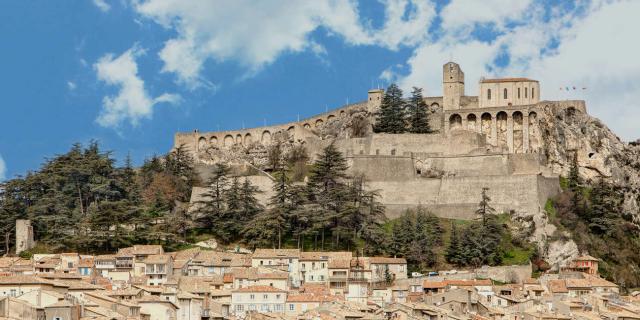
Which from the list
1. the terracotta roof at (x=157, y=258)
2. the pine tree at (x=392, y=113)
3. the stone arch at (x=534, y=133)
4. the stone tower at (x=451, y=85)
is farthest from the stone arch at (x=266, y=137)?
the terracotta roof at (x=157, y=258)

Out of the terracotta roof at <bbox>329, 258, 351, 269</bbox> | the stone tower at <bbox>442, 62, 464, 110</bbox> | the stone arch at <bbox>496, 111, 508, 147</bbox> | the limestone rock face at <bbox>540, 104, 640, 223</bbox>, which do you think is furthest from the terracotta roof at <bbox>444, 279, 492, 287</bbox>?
the stone tower at <bbox>442, 62, 464, 110</bbox>

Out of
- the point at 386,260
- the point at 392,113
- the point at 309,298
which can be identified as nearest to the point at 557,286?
the point at 386,260

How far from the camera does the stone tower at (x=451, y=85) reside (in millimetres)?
98125

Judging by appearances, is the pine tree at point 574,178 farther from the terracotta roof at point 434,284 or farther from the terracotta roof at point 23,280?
the terracotta roof at point 23,280

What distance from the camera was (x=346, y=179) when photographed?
86375mm

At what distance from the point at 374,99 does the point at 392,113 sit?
525 centimetres

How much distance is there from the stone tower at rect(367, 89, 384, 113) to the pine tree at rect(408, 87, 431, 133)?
3976 mm

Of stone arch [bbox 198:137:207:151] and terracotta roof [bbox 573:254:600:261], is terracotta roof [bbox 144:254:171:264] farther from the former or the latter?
stone arch [bbox 198:137:207:151]

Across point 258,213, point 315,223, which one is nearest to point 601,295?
point 315,223

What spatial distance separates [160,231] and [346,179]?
13.7 meters

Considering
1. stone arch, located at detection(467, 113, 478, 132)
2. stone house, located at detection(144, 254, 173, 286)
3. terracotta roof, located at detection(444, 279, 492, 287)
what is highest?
stone arch, located at detection(467, 113, 478, 132)

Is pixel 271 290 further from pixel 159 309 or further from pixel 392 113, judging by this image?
pixel 392 113

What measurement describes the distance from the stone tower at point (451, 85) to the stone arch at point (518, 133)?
5.59m

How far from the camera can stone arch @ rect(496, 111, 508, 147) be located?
9375 centimetres
